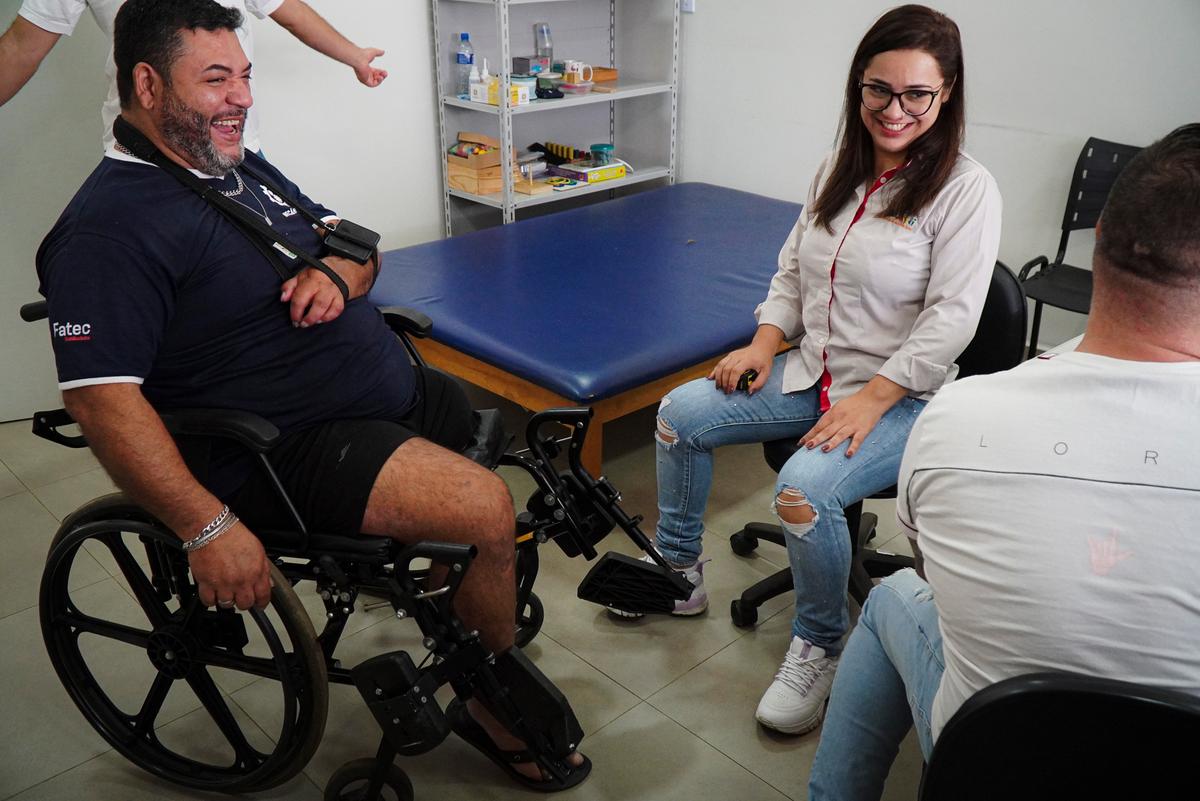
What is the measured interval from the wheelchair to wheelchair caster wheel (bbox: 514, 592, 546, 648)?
0.20 metres

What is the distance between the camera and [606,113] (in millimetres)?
4820

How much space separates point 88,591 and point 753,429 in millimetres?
1607

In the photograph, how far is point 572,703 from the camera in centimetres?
204

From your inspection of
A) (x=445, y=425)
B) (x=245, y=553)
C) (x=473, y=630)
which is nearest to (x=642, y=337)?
(x=445, y=425)

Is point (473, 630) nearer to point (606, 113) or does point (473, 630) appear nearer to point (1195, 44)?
point (1195, 44)

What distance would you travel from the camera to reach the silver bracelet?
152 centimetres

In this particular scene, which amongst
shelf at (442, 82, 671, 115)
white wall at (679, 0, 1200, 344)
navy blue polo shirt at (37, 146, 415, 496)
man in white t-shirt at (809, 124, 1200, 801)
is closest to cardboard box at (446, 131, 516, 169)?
shelf at (442, 82, 671, 115)

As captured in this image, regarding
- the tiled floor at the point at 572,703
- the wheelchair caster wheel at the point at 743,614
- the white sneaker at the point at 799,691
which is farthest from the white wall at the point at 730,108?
the white sneaker at the point at 799,691

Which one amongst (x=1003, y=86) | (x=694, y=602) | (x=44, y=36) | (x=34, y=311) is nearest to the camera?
(x=34, y=311)

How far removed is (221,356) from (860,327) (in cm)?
120

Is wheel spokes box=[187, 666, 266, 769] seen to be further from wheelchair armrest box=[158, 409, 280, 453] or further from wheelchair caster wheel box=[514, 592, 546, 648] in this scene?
wheelchair caster wheel box=[514, 592, 546, 648]

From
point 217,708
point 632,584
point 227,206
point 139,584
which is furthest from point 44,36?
point 632,584

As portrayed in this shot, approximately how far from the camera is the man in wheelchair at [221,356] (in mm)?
1501

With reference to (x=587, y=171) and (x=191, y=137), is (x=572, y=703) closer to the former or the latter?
(x=191, y=137)
